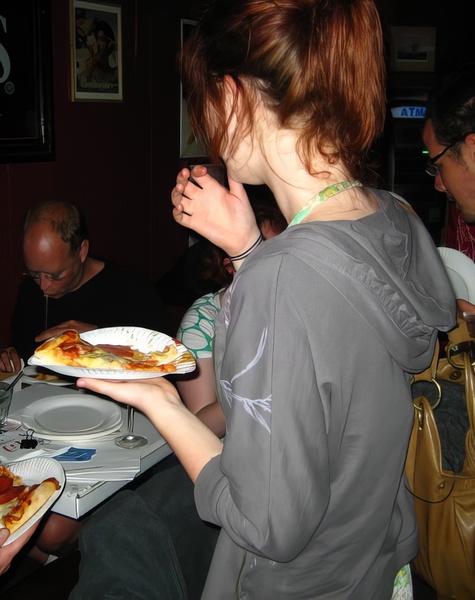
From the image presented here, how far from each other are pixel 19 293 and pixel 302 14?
2.45m

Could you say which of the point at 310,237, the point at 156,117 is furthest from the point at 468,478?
the point at 156,117

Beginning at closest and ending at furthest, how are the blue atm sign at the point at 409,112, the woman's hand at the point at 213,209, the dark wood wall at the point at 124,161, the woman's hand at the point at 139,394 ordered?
the woman's hand at the point at 139,394
the woman's hand at the point at 213,209
the dark wood wall at the point at 124,161
the blue atm sign at the point at 409,112

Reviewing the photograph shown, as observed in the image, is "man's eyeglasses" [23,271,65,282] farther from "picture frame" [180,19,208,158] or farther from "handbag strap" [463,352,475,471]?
"handbag strap" [463,352,475,471]

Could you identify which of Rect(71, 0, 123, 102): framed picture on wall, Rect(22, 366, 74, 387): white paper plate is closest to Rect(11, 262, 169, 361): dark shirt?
Rect(22, 366, 74, 387): white paper plate

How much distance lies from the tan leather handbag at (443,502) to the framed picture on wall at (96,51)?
263 centimetres

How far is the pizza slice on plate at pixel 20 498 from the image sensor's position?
4.75 ft

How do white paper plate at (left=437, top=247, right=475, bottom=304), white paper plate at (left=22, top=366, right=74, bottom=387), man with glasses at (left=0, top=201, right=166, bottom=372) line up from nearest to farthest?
1. white paper plate at (left=437, top=247, right=475, bottom=304)
2. white paper plate at (left=22, top=366, right=74, bottom=387)
3. man with glasses at (left=0, top=201, right=166, bottom=372)

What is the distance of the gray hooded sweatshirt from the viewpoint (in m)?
0.78

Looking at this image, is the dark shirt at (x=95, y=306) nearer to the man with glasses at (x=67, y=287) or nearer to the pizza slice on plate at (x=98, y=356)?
the man with glasses at (x=67, y=287)

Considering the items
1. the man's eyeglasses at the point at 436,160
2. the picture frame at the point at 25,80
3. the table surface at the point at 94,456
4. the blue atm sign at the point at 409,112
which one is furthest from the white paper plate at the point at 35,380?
the blue atm sign at the point at 409,112

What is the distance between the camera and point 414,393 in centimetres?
147

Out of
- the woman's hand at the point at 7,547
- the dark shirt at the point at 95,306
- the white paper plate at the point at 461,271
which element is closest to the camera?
the woman's hand at the point at 7,547

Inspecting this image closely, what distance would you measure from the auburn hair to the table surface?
104 centimetres

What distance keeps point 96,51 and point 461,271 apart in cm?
240
